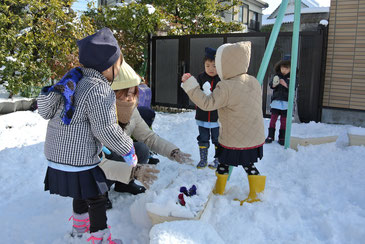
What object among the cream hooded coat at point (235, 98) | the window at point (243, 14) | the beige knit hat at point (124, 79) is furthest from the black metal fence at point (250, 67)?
the window at point (243, 14)

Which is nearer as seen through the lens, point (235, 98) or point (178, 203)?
point (178, 203)

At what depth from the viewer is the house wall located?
5789 mm

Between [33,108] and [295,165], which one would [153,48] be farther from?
[295,165]

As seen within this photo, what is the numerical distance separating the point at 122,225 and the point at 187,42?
5.64 m

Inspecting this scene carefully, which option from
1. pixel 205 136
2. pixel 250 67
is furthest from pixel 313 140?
pixel 250 67

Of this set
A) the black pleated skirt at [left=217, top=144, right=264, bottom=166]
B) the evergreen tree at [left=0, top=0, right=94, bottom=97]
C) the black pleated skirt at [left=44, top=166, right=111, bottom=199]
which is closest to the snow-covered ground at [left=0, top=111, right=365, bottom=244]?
the black pleated skirt at [left=217, top=144, right=264, bottom=166]

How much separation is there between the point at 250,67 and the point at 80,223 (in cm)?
542

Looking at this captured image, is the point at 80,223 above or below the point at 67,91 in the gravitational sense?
below

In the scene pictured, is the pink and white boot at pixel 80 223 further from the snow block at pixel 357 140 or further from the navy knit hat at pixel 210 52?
the snow block at pixel 357 140

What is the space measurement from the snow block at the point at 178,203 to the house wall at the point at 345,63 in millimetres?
4479

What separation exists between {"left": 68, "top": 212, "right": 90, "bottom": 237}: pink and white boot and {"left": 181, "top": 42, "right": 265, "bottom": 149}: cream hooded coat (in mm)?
1220

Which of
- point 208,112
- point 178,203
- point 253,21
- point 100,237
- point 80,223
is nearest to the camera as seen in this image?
point 100,237

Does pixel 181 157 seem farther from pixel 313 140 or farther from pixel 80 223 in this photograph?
pixel 313 140

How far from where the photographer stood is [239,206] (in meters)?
2.68
